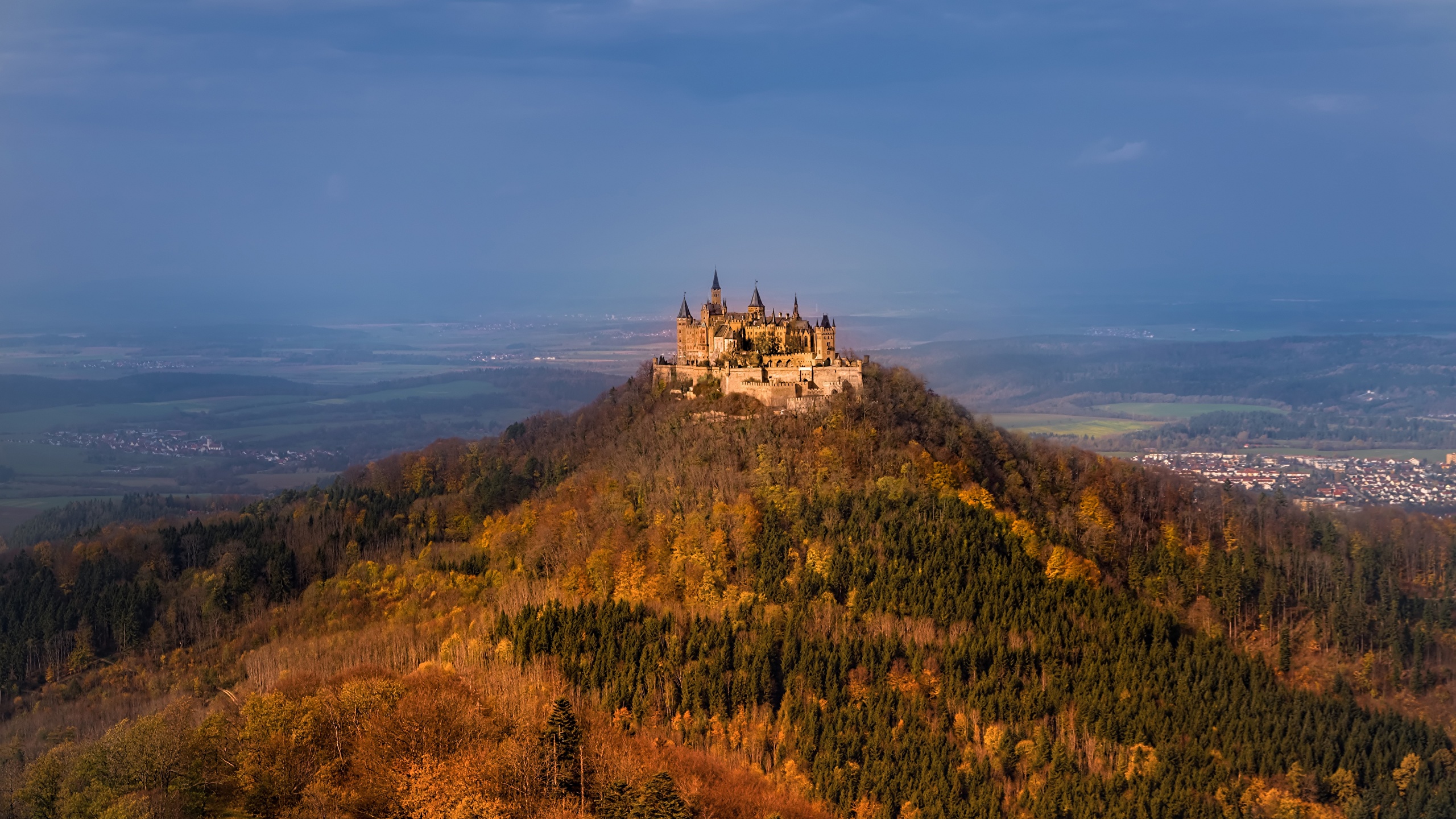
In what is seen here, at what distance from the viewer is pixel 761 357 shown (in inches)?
3083

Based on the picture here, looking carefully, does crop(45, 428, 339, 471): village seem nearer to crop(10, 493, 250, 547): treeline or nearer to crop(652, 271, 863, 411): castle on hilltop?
crop(10, 493, 250, 547): treeline

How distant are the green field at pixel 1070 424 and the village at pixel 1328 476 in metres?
13.1

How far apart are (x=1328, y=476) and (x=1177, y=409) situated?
2461 inches

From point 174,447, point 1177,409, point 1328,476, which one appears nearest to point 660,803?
point 1328,476

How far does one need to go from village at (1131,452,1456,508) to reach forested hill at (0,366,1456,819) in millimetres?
17000

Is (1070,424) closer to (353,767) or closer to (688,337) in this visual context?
(688,337)

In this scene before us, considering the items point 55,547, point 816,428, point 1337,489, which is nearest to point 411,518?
point 55,547

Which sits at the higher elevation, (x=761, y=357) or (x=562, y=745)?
(x=761, y=357)

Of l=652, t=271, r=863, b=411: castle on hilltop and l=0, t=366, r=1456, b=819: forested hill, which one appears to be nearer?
l=0, t=366, r=1456, b=819: forested hill

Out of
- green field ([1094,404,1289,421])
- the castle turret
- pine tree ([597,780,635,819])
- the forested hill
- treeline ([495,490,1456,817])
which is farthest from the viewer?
green field ([1094,404,1289,421])

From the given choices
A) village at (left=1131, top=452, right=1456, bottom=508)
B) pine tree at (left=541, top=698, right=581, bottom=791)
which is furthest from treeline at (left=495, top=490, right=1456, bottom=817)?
village at (left=1131, top=452, right=1456, bottom=508)

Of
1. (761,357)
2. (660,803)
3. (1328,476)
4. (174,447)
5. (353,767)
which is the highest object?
(761,357)

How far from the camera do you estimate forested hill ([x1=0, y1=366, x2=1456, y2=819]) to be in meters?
40.2

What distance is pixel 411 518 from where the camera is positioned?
81.1 metres
